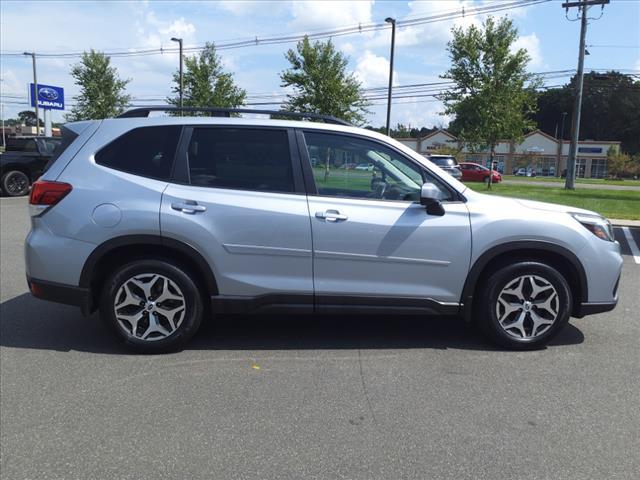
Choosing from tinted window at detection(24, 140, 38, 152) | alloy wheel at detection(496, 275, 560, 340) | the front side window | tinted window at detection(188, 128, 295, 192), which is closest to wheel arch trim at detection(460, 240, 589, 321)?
alloy wheel at detection(496, 275, 560, 340)

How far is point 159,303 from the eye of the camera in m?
4.30

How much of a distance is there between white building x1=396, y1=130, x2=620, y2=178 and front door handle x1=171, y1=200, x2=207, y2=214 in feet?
236

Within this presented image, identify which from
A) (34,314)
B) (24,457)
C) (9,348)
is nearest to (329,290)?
(24,457)

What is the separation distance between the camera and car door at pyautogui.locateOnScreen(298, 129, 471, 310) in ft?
13.9

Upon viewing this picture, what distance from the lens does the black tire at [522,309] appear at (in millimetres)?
4359

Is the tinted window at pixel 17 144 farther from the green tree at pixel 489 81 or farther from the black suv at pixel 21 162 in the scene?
the green tree at pixel 489 81

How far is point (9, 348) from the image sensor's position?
175 inches

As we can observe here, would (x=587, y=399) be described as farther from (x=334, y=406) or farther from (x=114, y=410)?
(x=114, y=410)

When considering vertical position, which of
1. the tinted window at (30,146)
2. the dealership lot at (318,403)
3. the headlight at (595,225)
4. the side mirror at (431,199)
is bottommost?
the dealership lot at (318,403)

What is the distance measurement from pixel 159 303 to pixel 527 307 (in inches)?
113

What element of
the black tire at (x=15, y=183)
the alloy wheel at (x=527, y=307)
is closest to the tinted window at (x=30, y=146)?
the black tire at (x=15, y=183)

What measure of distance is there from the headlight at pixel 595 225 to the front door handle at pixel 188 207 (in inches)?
116

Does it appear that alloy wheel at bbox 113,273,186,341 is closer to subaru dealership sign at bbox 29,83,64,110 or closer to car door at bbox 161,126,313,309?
car door at bbox 161,126,313,309

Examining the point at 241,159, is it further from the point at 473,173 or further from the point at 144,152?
the point at 473,173
